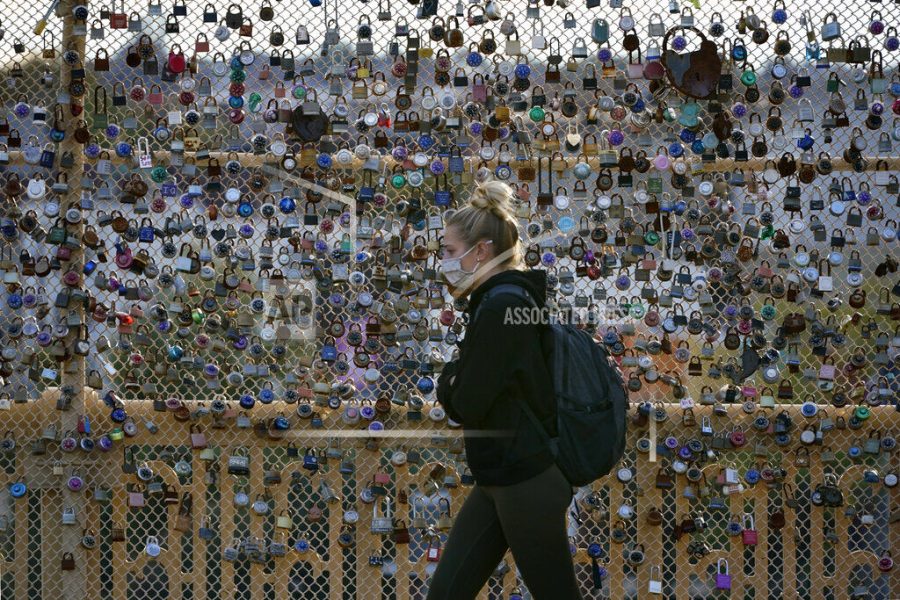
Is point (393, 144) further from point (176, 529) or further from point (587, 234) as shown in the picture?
point (176, 529)

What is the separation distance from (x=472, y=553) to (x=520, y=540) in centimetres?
23

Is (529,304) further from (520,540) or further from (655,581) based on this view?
(655,581)

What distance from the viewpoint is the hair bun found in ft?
11.9

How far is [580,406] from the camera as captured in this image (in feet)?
11.5

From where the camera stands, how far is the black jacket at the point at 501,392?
3.31 metres

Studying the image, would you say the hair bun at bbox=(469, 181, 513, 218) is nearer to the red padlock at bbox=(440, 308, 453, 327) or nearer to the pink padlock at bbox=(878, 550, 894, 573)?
the red padlock at bbox=(440, 308, 453, 327)

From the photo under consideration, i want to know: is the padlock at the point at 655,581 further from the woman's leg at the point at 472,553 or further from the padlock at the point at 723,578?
the woman's leg at the point at 472,553

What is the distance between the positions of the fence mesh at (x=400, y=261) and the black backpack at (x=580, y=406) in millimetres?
2090

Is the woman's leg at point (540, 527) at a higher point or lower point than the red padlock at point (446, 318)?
lower

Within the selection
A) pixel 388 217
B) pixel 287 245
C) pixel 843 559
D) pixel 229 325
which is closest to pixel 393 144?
pixel 388 217

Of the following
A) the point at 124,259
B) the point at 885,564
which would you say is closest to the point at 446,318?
the point at 124,259

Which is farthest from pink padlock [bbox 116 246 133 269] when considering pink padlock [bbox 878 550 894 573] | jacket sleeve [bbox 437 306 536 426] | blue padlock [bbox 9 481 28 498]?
pink padlock [bbox 878 550 894 573]

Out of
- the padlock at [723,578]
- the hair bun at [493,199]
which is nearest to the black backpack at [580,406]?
the hair bun at [493,199]

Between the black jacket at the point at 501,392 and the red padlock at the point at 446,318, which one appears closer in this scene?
the black jacket at the point at 501,392
